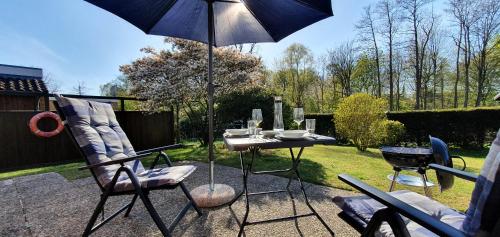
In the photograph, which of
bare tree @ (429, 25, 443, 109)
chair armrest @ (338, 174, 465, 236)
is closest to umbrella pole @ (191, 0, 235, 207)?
chair armrest @ (338, 174, 465, 236)

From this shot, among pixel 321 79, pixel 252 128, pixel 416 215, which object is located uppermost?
pixel 321 79

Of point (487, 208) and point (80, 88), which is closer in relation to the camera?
point (487, 208)

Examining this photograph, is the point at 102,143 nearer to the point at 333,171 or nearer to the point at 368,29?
the point at 333,171

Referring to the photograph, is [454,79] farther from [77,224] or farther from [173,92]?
[77,224]

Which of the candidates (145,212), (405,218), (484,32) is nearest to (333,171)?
(405,218)

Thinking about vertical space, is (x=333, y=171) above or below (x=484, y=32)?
below

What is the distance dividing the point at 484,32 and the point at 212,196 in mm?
16436

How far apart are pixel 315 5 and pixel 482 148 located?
887 cm

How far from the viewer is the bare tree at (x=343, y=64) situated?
16547mm

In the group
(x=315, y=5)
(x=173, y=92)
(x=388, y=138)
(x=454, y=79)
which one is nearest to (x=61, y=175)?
(x=173, y=92)

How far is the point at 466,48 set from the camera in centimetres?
1290

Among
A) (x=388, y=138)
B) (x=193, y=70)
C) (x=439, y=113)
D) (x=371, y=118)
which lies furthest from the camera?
(x=439, y=113)

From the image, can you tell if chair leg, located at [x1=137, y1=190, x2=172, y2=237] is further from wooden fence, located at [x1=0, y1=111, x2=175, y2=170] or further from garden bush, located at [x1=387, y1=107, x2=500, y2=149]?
garden bush, located at [x1=387, y1=107, x2=500, y2=149]

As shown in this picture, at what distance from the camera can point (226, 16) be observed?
3018mm
